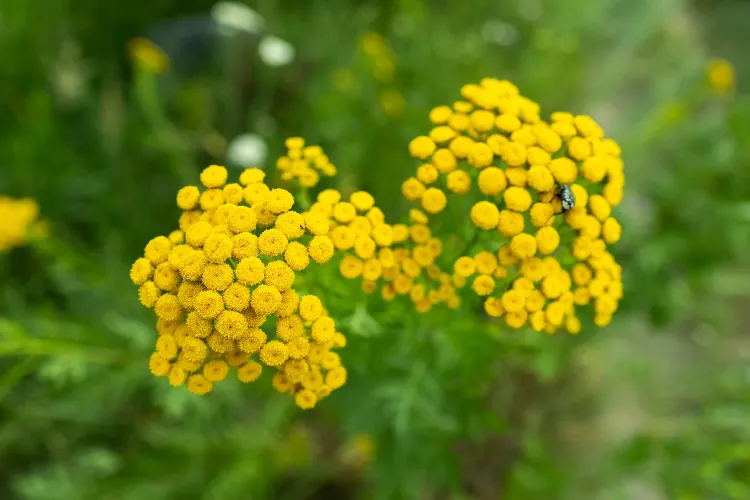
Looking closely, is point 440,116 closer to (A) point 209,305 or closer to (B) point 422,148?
(B) point 422,148

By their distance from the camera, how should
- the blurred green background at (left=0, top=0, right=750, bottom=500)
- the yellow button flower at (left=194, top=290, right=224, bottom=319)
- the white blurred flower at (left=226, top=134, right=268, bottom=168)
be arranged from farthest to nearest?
1. the white blurred flower at (left=226, top=134, right=268, bottom=168)
2. the blurred green background at (left=0, top=0, right=750, bottom=500)
3. the yellow button flower at (left=194, top=290, right=224, bottom=319)

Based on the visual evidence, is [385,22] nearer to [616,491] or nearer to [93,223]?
[93,223]

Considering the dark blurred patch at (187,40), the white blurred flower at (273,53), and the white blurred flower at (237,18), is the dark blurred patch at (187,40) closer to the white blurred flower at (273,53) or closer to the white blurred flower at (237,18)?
the white blurred flower at (237,18)

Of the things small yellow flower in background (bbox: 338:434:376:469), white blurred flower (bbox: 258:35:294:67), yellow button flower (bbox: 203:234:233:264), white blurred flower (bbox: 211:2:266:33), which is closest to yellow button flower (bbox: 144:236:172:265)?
yellow button flower (bbox: 203:234:233:264)

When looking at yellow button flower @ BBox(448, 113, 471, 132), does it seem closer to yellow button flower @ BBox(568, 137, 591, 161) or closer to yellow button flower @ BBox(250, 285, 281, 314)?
yellow button flower @ BBox(568, 137, 591, 161)

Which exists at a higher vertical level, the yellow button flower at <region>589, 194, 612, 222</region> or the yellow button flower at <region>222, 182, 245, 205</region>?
the yellow button flower at <region>589, 194, 612, 222</region>

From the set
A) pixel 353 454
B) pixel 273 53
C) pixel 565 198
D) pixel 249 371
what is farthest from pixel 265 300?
pixel 353 454

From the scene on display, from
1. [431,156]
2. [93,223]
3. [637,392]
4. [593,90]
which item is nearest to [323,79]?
[93,223]

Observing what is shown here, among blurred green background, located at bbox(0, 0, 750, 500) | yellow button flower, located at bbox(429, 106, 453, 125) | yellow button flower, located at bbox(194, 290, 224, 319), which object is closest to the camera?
yellow button flower, located at bbox(194, 290, 224, 319)
